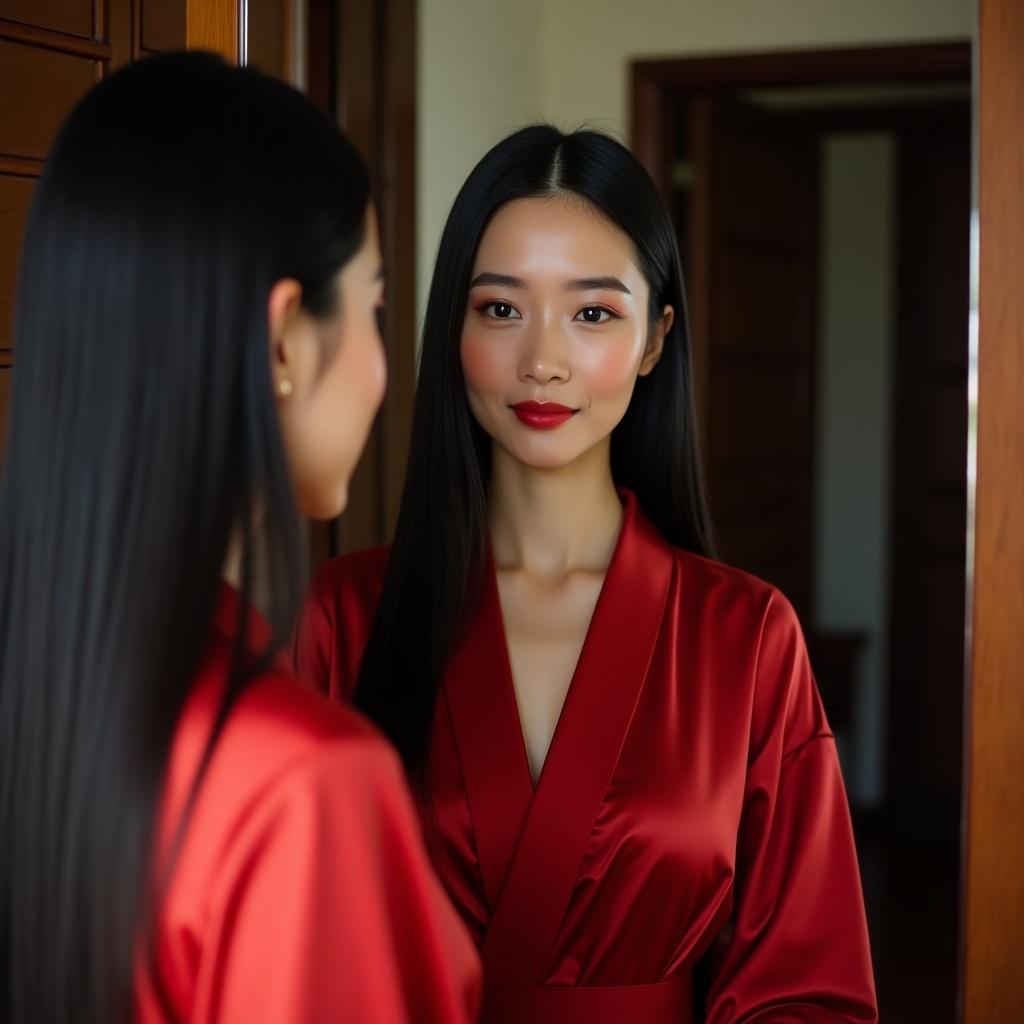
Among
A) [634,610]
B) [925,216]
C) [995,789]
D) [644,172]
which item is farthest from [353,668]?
[925,216]

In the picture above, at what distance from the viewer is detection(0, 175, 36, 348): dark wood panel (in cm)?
129

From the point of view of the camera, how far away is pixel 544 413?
1.18m

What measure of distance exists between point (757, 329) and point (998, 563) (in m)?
2.07

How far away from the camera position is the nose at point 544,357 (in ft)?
3.81

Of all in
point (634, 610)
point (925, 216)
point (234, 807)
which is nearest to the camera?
point (234, 807)

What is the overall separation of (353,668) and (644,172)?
0.50 metres

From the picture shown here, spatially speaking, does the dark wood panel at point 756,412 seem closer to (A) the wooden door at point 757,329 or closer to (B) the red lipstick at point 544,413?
(A) the wooden door at point 757,329

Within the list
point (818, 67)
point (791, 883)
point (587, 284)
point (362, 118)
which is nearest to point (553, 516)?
point (587, 284)

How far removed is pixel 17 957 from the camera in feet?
2.10

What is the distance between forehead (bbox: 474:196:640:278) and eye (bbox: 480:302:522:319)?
0.03 metres

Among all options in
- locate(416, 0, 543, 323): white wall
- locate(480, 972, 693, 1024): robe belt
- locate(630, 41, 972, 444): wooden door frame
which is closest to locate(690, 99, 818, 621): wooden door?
locate(630, 41, 972, 444): wooden door frame

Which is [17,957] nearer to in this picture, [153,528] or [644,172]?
[153,528]

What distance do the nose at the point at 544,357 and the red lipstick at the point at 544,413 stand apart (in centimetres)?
2

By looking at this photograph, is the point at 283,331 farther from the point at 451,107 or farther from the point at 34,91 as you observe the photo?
the point at 451,107
